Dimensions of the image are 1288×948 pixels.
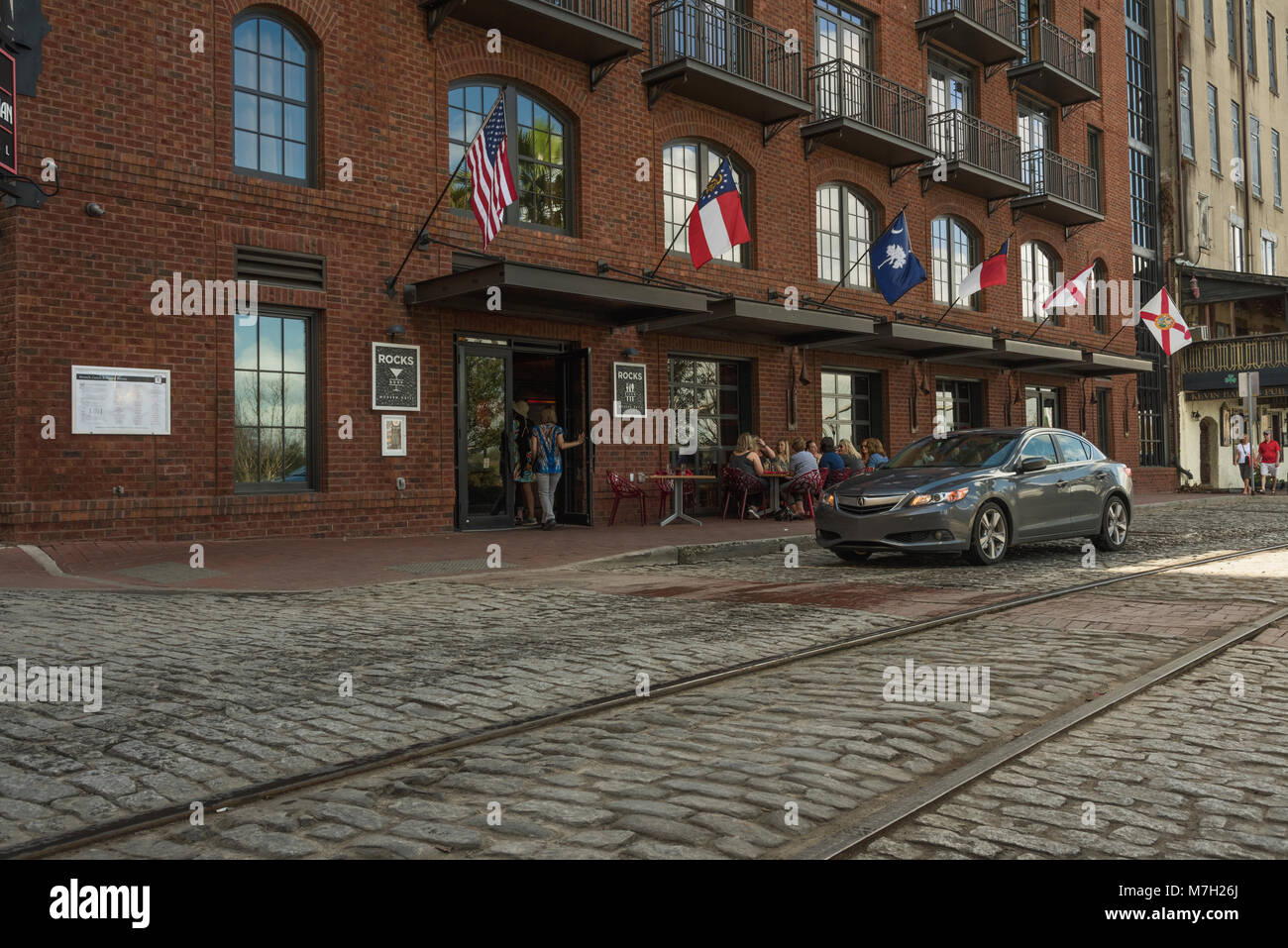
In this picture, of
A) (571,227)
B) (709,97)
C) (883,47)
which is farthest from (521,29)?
(883,47)

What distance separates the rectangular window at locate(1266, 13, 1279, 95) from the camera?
4122 centimetres

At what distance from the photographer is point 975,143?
81.0ft

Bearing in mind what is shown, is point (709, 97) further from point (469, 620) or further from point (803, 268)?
point (469, 620)

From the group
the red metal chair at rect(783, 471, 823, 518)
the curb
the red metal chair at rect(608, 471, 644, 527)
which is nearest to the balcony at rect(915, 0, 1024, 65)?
the red metal chair at rect(783, 471, 823, 518)

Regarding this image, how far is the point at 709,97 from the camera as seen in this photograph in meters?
18.7

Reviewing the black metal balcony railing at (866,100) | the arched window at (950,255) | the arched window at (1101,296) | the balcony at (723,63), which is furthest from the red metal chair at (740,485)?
the arched window at (1101,296)

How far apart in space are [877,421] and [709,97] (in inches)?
305

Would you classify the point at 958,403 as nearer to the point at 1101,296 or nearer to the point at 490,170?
the point at 1101,296

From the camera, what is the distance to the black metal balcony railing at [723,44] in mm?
18188

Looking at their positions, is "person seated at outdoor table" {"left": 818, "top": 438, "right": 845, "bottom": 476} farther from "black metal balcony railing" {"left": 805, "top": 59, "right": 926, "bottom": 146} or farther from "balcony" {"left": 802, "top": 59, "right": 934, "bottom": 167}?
"black metal balcony railing" {"left": 805, "top": 59, "right": 926, "bottom": 146}

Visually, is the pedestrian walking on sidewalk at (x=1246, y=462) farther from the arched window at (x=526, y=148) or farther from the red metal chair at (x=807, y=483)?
the arched window at (x=526, y=148)

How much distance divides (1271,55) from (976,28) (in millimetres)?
25508

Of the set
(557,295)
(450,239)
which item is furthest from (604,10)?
(557,295)

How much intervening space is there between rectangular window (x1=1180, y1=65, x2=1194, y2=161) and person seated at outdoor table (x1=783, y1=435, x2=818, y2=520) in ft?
77.5
